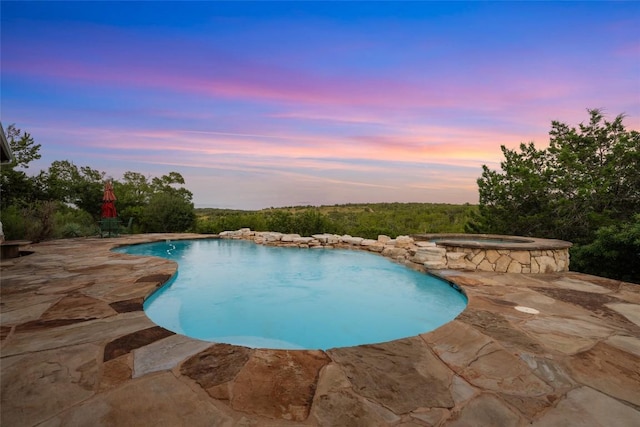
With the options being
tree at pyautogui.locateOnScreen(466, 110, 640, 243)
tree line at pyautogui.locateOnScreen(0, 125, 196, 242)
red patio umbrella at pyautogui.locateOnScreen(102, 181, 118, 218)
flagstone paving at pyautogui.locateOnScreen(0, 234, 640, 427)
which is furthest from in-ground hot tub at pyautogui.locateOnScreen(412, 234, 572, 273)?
tree line at pyautogui.locateOnScreen(0, 125, 196, 242)

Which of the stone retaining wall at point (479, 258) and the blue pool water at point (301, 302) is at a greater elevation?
the stone retaining wall at point (479, 258)

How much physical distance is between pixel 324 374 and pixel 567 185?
10482 mm

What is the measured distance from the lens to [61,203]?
12.8 meters

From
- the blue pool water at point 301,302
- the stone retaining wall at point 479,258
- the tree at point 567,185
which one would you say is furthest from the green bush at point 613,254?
the blue pool water at point 301,302

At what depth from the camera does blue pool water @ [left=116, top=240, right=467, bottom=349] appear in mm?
3729

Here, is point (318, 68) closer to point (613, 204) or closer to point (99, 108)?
point (99, 108)

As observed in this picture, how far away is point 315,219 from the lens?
11523 mm

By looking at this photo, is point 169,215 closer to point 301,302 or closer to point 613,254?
point 301,302

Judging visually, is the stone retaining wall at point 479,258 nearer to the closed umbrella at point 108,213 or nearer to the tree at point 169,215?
the closed umbrella at point 108,213

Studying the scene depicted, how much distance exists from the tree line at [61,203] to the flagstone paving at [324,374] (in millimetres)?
8060

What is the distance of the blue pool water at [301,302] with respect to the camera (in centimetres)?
373

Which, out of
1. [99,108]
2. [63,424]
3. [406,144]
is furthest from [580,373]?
[99,108]

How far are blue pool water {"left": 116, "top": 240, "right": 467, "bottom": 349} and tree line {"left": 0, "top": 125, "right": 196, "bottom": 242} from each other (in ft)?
18.5

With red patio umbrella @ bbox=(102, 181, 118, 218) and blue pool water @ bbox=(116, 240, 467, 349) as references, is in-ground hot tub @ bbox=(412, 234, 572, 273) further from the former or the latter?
red patio umbrella @ bbox=(102, 181, 118, 218)
